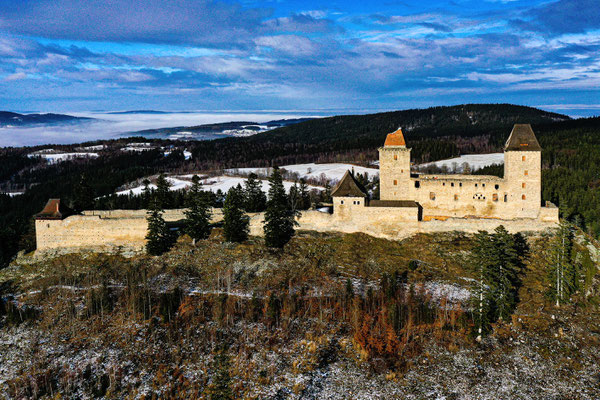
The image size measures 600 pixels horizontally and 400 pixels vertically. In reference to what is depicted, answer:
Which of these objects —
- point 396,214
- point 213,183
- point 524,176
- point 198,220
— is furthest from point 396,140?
point 213,183

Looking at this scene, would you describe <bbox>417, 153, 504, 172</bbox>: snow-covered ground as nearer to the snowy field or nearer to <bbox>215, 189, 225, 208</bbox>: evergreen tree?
the snowy field

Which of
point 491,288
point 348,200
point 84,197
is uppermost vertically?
point 84,197

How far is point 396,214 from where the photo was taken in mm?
44781

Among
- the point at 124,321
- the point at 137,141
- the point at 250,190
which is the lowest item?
Answer: the point at 124,321

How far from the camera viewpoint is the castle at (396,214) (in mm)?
44750

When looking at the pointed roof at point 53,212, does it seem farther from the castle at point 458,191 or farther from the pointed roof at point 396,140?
the pointed roof at point 396,140

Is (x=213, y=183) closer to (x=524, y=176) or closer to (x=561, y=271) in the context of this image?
(x=524, y=176)

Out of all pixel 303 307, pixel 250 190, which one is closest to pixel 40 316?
pixel 303 307

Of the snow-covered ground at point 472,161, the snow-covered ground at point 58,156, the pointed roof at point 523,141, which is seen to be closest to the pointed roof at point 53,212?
the pointed roof at point 523,141

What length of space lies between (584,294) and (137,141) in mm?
181614

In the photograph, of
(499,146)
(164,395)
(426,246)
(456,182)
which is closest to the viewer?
(164,395)

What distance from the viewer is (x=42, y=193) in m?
101

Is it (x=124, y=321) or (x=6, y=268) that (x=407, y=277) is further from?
(x=6, y=268)

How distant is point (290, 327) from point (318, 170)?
85.4 m
